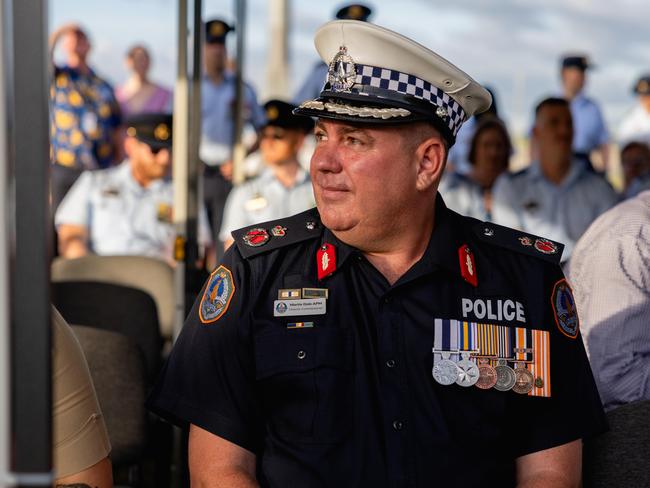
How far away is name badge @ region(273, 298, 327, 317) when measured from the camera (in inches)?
93.2

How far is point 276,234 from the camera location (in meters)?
2.50

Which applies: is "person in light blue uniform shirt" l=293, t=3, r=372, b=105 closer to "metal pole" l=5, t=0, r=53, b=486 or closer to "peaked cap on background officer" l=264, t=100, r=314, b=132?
"peaked cap on background officer" l=264, t=100, r=314, b=132

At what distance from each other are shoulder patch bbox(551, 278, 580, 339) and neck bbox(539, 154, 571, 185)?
406cm

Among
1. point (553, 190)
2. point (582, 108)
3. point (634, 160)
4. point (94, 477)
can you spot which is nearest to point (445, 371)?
point (94, 477)

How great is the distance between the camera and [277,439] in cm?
234

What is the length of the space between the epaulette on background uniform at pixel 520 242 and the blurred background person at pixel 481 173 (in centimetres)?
396

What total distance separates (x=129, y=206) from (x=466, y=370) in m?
4.70

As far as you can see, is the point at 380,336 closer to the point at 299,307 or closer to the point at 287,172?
the point at 299,307

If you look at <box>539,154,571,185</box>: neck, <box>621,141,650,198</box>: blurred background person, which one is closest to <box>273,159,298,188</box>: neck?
<box>539,154,571,185</box>: neck

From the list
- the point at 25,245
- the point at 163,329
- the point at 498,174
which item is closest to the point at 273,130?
the point at 498,174

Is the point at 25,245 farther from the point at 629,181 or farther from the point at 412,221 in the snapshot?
the point at 629,181

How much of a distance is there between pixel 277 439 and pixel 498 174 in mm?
4858

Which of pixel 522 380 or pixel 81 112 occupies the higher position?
pixel 81 112

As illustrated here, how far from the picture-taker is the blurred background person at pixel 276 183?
20.8 ft
